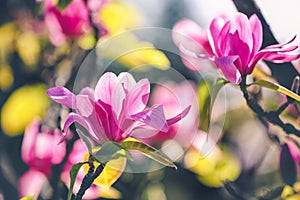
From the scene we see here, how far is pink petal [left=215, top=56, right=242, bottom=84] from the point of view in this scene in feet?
2.72

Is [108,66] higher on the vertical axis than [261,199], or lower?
higher

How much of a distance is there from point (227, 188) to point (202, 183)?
0.04 m

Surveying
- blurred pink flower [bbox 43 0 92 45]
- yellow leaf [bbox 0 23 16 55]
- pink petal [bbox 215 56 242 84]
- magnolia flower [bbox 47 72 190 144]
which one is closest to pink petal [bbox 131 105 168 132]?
magnolia flower [bbox 47 72 190 144]

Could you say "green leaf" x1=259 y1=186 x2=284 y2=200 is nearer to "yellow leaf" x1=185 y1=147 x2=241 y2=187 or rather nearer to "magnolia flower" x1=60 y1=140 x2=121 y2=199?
"yellow leaf" x1=185 y1=147 x2=241 y2=187

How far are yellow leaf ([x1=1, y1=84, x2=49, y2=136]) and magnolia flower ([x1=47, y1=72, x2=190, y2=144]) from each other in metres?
0.17

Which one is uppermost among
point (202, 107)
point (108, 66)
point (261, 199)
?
point (108, 66)

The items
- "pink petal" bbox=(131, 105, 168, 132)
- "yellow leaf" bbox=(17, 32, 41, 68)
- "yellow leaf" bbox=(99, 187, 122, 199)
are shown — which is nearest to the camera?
"pink petal" bbox=(131, 105, 168, 132)

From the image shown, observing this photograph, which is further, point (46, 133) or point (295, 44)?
point (46, 133)

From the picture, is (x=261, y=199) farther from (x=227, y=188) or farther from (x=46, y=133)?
(x=46, y=133)

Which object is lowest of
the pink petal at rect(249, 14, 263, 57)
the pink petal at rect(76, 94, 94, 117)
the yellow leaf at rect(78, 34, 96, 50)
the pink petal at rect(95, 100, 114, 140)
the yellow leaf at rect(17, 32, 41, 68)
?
the pink petal at rect(249, 14, 263, 57)

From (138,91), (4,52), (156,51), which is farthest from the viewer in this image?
(4,52)

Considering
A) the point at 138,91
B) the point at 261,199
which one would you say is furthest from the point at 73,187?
the point at 261,199

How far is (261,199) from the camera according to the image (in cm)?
89

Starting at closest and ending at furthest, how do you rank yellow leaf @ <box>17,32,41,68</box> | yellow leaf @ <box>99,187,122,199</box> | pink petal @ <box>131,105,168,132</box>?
pink petal @ <box>131,105,168,132</box>, yellow leaf @ <box>99,187,122,199</box>, yellow leaf @ <box>17,32,41,68</box>
